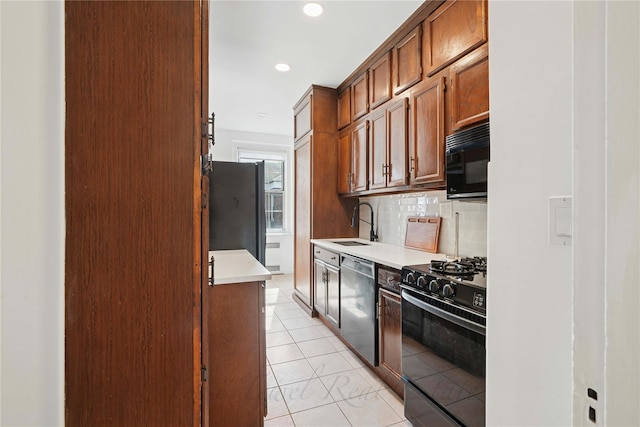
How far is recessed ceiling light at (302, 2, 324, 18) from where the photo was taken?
206 cm

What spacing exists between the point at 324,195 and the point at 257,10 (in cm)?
184

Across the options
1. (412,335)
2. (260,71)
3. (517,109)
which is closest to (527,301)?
(517,109)

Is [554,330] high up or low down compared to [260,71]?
down

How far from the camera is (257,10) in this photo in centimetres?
215

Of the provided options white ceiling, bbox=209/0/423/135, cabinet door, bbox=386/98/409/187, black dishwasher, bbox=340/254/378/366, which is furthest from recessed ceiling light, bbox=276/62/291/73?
black dishwasher, bbox=340/254/378/366

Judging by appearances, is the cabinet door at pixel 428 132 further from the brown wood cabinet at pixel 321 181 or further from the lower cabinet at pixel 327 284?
the brown wood cabinet at pixel 321 181

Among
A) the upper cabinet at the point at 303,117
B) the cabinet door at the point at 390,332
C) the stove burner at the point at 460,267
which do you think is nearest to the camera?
the stove burner at the point at 460,267

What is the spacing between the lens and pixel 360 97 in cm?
303

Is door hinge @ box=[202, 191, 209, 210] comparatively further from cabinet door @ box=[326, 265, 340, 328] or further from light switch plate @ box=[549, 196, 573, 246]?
cabinet door @ box=[326, 265, 340, 328]

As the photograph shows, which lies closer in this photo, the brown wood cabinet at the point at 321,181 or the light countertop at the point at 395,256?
the light countertop at the point at 395,256

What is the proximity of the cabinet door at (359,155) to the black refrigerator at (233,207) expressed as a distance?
101 cm

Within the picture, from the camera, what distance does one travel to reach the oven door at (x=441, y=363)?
130 cm

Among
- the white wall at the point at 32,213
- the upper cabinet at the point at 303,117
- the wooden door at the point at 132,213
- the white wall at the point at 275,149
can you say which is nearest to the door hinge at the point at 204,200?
the wooden door at the point at 132,213

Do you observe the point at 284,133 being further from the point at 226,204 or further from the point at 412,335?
the point at 412,335
